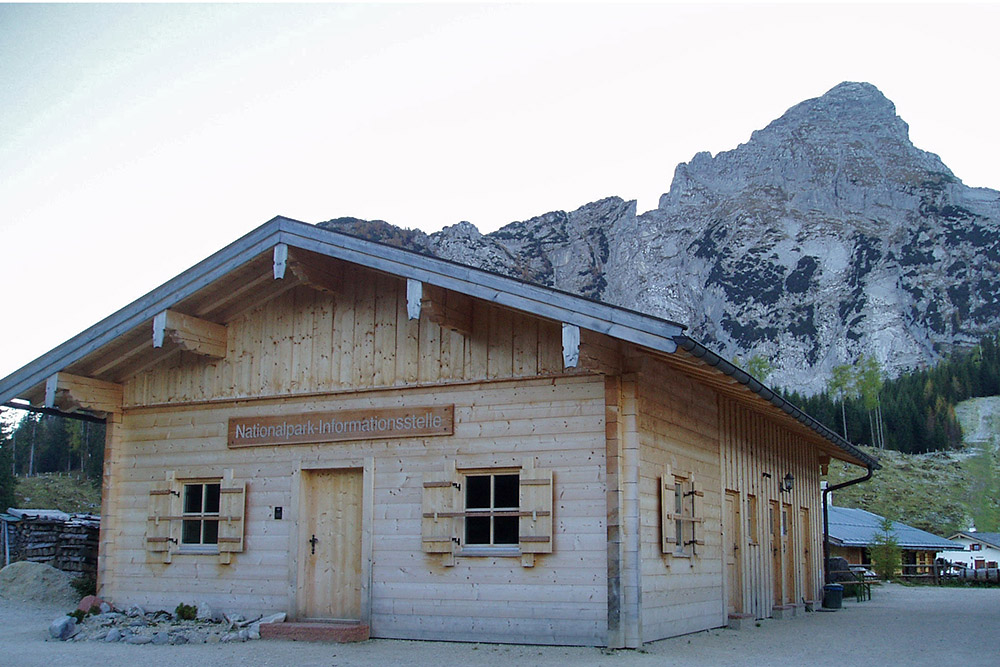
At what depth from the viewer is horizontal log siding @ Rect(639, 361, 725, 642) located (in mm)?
11250

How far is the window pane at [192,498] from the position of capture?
44.7ft

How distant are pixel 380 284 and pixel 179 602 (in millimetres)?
5089

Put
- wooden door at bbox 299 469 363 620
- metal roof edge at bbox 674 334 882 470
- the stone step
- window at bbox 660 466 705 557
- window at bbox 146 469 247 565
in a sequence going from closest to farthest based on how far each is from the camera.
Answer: metal roof edge at bbox 674 334 882 470 → the stone step → window at bbox 660 466 705 557 → wooden door at bbox 299 469 363 620 → window at bbox 146 469 247 565

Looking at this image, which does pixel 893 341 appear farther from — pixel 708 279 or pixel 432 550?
pixel 432 550

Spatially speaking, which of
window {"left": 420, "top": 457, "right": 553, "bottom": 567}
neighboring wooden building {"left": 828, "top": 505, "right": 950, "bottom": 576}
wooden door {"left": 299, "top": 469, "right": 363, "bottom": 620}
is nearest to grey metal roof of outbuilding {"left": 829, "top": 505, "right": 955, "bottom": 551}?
neighboring wooden building {"left": 828, "top": 505, "right": 950, "bottom": 576}

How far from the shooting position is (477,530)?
37.8 ft

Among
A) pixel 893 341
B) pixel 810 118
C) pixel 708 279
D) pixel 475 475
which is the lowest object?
pixel 475 475

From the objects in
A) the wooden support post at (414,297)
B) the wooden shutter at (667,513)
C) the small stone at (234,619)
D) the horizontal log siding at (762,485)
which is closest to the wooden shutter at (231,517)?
the small stone at (234,619)

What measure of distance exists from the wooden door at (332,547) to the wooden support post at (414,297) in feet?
8.33

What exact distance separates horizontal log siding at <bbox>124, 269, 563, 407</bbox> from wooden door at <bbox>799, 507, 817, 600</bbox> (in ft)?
33.3

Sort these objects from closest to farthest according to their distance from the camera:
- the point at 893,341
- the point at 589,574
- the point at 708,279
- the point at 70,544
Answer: the point at 589,574 < the point at 70,544 < the point at 893,341 < the point at 708,279

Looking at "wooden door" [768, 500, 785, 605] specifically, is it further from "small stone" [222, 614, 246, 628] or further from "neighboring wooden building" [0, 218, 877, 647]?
"small stone" [222, 614, 246, 628]

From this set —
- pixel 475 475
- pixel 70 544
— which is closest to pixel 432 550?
pixel 475 475

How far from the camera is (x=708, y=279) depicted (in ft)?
422
